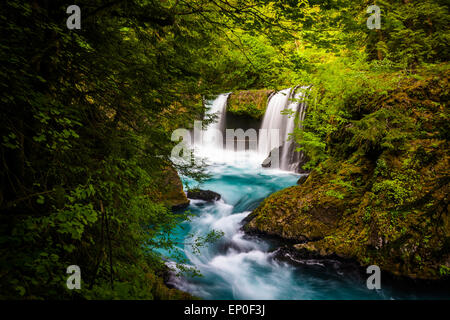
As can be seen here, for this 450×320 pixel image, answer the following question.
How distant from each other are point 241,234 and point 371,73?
5.87 metres

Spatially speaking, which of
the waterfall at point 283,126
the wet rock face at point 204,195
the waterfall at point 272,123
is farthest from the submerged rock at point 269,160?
the wet rock face at point 204,195

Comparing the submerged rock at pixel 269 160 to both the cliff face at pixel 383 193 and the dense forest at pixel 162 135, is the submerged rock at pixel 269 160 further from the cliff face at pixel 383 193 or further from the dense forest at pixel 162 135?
the cliff face at pixel 383 193

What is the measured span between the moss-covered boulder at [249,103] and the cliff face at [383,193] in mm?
Answer: 8590

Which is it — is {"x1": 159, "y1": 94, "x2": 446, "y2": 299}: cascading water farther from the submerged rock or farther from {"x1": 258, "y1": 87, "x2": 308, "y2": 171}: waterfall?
the submerged rock

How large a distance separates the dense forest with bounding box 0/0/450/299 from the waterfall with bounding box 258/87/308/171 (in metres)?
4.71

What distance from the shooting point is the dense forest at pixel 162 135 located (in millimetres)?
1999

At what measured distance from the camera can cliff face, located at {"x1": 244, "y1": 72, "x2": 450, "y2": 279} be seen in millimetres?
4348

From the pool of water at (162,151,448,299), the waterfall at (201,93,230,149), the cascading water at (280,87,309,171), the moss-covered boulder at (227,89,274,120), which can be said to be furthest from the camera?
the waterfall at (201,93,230,149)

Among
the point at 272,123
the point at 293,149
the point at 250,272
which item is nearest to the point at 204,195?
the point at 250,272

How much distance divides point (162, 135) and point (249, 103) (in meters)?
Answer: 12.0

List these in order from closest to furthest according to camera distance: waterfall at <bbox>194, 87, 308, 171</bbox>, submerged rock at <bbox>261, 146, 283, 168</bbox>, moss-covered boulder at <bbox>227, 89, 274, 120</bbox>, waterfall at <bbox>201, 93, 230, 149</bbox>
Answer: waterfall at <bbox>194, 87, 308, 171</bbox> < submerged rock at <bbox>261, 146, 283, 168</bbox> < moss-covered boulder at <bbox>227, 89, 274, 120</bbox> < waterfall at <bbox>201, 93, 230, 149</bbox>

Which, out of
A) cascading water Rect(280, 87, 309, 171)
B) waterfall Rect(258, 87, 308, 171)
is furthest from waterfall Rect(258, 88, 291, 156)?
cascading water Rect(280, 87, 309, 171)

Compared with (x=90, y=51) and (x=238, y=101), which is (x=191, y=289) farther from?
(x=238, y=101)

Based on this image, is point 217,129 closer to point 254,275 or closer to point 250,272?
point 250,272
